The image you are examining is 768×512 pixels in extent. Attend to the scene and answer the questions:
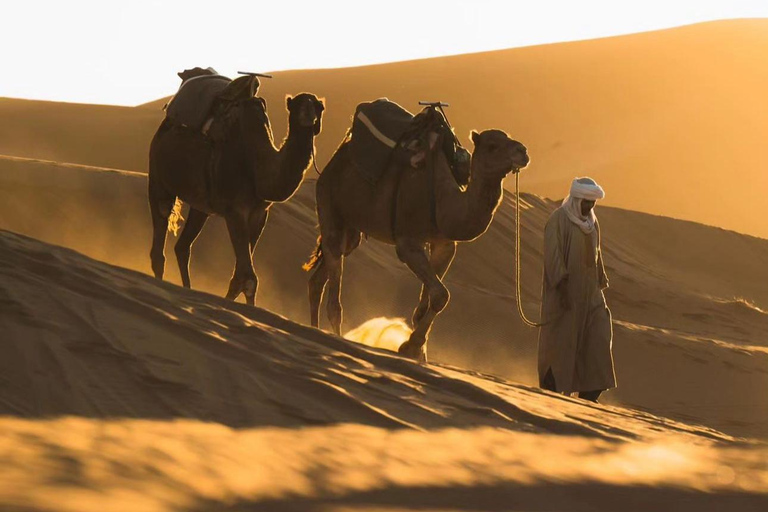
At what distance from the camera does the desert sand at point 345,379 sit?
5.59 m

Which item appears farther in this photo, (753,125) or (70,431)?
(753,125)

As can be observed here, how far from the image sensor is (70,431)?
578 cm

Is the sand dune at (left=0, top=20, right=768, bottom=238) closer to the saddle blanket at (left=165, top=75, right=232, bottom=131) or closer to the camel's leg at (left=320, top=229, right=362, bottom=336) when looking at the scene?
the saddle blanket at (left=165, top=75, right=232, bottom=131)

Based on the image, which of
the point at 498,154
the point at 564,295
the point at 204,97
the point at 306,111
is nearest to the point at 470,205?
the point at 498,154

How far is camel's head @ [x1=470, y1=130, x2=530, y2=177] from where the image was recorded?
10.6m

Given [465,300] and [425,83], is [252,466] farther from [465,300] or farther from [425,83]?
[425,83]

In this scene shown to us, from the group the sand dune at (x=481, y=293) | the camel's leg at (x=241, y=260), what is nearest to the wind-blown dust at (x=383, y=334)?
the camel's leg at (x=241, y=260)

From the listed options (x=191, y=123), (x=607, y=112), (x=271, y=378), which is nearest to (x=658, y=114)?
(x=607, y=112)

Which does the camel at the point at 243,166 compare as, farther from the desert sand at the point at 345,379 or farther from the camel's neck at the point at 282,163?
the desert sand at the point at 345,379

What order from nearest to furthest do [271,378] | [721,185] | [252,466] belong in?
[252,466]
[271,378]
[721,185]

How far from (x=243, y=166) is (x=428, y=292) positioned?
6.24ft

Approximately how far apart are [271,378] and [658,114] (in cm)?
6162

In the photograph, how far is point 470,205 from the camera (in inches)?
436

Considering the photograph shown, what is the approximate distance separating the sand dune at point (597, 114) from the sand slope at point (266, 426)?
38.4m
